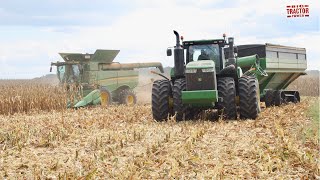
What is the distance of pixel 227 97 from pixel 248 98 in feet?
1.90

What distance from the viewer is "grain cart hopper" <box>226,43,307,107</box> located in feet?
47.5

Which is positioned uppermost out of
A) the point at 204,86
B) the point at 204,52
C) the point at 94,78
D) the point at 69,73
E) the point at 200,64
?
the point at 204,52

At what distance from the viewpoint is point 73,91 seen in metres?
17.3

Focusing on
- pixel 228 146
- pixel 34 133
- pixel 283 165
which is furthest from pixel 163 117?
Answer: pixel 283 165

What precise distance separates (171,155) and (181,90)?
4.47 m

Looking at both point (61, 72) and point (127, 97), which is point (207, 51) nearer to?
point (61, 72)

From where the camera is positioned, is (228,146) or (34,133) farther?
(34,133)

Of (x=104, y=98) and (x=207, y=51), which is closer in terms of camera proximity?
(x=207, y=51)

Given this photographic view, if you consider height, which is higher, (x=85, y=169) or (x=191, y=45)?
(x=191, y=45)

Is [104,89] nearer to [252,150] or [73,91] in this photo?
[73,91]

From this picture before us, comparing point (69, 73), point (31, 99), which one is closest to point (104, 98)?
point (69, 73)

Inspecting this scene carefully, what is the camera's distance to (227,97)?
10344 mm

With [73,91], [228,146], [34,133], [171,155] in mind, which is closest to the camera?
[171,155]

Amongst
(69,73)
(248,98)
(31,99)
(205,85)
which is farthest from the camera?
(69,73)
